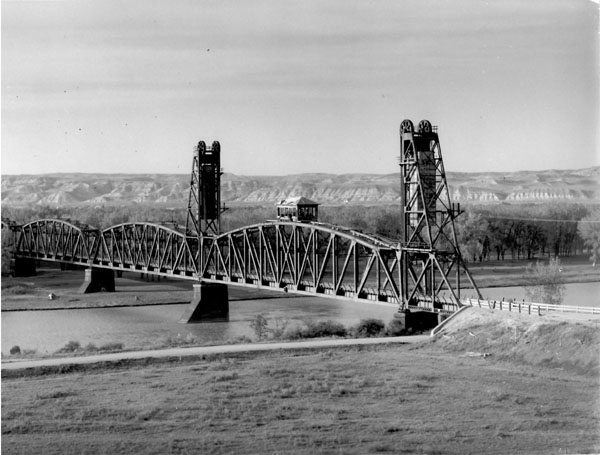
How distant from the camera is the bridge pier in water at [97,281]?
94.2 metres

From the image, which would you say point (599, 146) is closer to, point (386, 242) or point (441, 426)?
point (386, 242)

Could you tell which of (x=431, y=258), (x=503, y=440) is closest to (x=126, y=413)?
(x=503, y=440)

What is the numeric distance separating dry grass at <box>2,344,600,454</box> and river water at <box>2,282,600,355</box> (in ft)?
58.6

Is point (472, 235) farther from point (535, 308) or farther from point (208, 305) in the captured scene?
point (535, 308)

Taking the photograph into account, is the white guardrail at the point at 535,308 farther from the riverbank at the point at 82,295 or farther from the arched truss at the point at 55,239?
the arched truss at the point at 55,239

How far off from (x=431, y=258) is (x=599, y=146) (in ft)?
80.9

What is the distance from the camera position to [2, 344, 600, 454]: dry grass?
30516 millimetres

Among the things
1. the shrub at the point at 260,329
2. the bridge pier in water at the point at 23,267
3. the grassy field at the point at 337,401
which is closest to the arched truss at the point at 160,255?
the bridge pier in water at the point at 23,267

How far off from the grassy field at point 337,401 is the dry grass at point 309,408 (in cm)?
6

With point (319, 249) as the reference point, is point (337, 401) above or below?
below

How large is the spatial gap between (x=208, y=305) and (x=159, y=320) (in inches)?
175

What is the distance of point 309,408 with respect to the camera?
34375 mm

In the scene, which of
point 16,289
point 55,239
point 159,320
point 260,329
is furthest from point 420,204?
point 55,239

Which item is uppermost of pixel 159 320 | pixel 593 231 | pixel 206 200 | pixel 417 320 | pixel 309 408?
pixel 206 200
